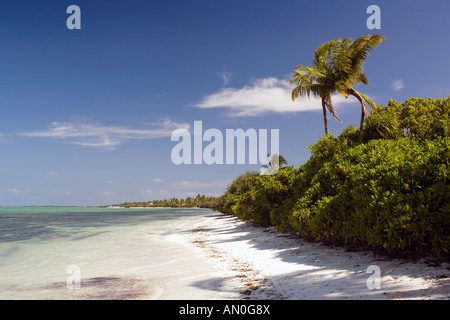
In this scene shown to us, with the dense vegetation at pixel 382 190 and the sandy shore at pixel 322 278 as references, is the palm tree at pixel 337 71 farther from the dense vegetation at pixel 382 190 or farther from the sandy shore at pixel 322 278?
the sandy shore at pixel 322 278

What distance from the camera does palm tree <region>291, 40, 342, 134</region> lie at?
81.3ft

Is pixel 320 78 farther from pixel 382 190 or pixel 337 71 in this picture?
pixel 382 190

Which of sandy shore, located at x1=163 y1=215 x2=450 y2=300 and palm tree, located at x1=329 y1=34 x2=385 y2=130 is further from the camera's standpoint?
palm tree, located at x1=329 y1=34 x2=385 y2=130

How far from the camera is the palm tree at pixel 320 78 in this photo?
81.3 feet

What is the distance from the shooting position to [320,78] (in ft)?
81.3

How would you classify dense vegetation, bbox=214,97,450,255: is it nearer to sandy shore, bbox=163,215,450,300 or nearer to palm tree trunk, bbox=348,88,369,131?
sandy shore, bbox=163,215,450,300

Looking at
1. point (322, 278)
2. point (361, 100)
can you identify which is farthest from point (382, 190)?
point (361, 100)

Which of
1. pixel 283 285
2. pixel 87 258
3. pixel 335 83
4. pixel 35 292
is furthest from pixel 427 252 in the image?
pixel 335 83

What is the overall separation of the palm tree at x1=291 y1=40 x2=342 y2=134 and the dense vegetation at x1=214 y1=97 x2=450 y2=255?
411 inches

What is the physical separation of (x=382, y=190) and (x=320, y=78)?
60.8 feet

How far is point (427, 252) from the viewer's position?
7.31 metres

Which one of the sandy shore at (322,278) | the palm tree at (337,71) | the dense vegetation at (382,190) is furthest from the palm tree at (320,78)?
the sandy shore at (322,278)

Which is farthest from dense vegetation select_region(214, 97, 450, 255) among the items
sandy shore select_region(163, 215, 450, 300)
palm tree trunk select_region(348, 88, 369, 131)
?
palm tree trunk select_region(348, 88, 369, 131)

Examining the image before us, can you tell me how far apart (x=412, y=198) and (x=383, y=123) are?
740 centimetres
